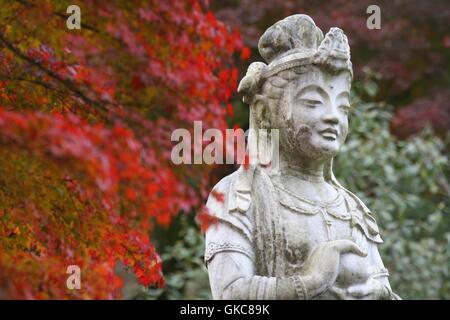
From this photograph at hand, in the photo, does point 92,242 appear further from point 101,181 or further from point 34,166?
point 101,181

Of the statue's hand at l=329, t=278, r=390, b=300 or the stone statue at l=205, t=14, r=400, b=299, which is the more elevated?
the stone statue at l=205, t=14, r=400, b=299

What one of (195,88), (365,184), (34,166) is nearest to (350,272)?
(34,166)

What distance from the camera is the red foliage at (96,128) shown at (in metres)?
4.64

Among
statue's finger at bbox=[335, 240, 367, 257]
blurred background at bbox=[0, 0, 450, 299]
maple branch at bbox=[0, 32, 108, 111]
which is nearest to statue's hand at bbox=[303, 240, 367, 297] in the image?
statue's finger at bbox=[335, 240, 367, 257]

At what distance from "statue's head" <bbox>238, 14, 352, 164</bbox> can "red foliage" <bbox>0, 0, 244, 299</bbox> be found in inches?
27.1

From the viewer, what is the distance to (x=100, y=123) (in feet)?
18.5

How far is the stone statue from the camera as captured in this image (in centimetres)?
477

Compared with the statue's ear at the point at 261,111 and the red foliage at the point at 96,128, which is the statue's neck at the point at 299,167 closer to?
the statue's ear at the point at 261,111

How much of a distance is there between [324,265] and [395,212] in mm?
5808

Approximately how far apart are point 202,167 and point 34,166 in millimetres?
1219

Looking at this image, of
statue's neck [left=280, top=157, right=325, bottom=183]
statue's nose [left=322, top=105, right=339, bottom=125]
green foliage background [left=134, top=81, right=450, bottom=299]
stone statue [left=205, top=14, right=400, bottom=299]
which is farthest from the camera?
green foliage background [left=134, top=81, right=450, bottom=299]

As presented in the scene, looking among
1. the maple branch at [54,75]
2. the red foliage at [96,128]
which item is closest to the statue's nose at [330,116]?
the red foliage at [96,128]

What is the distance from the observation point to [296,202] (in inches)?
198

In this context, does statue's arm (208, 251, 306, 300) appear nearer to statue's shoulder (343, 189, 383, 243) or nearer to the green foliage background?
statue's shoulder (343, 189, 383, 243)
